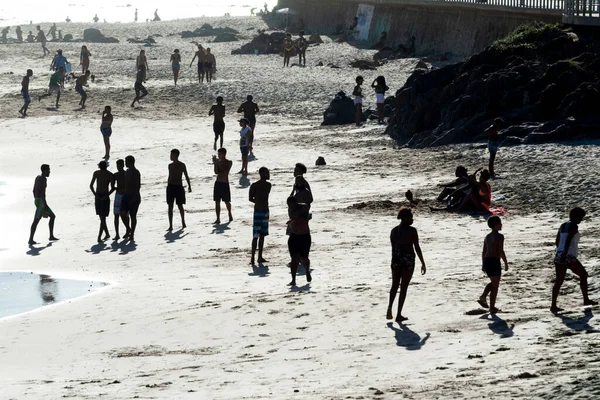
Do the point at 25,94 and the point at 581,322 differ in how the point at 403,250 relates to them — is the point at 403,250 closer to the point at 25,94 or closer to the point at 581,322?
Answer: the point at 581,322

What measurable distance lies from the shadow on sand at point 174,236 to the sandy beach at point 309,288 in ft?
0.20

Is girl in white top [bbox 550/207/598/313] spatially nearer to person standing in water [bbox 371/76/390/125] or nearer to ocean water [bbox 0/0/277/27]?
person standing in water [bbox 371/76/390/125]

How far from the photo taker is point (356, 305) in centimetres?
1308

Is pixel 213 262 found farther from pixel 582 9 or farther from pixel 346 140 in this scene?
pixel 582 9

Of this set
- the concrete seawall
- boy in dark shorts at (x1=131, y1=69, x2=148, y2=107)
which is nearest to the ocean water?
the concrete seawall

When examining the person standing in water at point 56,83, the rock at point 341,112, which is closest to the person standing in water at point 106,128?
the rock at point 341,112

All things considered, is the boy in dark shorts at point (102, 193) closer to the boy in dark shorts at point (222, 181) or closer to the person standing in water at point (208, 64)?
the boy in dark shorts at point (222, 181)

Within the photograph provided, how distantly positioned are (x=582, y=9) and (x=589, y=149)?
356 inches

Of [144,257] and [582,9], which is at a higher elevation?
[582,9]

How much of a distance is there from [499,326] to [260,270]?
16.3 feet

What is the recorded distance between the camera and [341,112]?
31.4m

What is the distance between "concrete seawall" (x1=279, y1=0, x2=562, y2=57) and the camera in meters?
39.7

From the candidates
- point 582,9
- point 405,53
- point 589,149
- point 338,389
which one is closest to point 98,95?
point 405,53

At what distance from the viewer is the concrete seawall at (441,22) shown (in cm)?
3969
